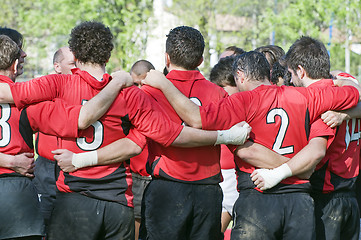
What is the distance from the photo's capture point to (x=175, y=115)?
4344mm

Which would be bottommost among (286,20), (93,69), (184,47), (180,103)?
(180,103)

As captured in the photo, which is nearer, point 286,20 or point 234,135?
point 234,135

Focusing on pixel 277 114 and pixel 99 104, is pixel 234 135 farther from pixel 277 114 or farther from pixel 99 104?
pixel 99 104

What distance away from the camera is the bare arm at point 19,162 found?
401 centimetres

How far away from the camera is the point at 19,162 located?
13.3ft

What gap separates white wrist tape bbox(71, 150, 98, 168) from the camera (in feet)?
12.9

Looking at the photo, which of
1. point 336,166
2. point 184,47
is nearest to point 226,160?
point 336,166

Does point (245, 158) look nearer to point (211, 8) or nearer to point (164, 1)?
point (211, 8)

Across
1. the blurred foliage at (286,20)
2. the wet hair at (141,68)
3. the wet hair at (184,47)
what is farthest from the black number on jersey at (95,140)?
the blurred foliage at (286,20)

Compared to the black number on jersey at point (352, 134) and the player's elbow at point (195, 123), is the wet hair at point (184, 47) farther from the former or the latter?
the black number on jersey at point (352, 134)

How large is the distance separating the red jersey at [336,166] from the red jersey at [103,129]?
4.99 feet

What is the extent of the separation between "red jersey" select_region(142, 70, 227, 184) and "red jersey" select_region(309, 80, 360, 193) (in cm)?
99

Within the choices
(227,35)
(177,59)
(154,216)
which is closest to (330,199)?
(154,216)

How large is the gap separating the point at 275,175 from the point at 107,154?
1459 mm
